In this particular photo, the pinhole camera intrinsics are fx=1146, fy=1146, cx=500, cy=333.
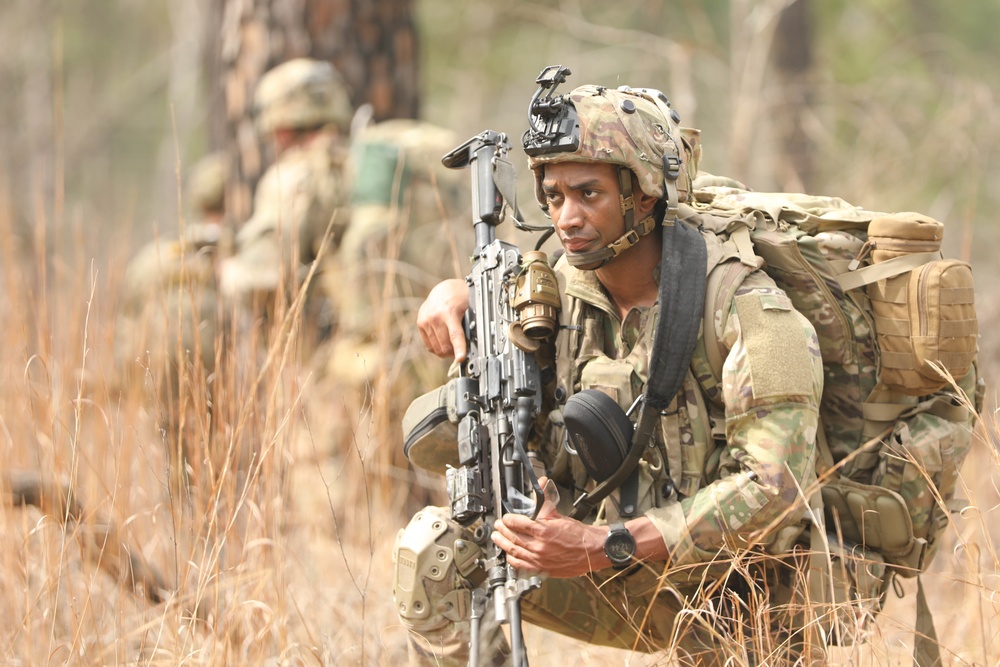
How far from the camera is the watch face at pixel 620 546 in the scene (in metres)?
2.43

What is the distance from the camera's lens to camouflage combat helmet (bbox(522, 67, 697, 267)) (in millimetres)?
2510

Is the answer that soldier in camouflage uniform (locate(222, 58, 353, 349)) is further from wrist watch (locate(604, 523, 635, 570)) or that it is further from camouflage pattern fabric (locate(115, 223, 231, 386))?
wrist watch (locate(604, 523, 635, 570))

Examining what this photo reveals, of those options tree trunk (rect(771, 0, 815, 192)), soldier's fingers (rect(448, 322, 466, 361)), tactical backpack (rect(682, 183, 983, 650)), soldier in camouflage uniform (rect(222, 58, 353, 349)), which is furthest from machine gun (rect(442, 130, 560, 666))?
tree trunk (rect(771, 0, 815, 192))

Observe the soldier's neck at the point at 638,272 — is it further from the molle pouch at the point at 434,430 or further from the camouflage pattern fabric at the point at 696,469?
the molle pouch at the point at 434,430

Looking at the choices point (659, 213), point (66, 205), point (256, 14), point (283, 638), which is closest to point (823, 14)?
point (256, 14)

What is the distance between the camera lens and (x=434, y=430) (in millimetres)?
2842

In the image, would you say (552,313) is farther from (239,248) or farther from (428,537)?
(239,248)

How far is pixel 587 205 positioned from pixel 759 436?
2.09 ft

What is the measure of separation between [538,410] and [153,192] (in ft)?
51.1

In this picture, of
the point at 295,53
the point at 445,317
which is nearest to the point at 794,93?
the point at 295,53

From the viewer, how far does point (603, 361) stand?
271 cm

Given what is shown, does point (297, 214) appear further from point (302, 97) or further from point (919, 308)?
point (919, 308)

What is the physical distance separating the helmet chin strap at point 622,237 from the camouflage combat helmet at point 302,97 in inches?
120

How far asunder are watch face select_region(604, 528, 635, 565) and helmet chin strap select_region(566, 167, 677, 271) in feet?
1.98
